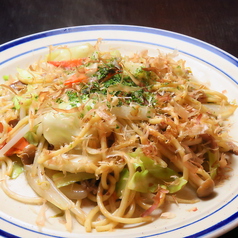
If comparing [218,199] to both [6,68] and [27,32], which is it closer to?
[6,68]

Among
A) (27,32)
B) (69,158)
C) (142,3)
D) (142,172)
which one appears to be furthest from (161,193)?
(142,3)

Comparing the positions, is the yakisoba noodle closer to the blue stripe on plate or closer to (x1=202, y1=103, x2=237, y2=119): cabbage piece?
(x1=202, y1=103, x2=237, y2=119): cabbage piece

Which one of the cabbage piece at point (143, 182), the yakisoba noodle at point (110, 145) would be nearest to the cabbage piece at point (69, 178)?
the yakisoba noodle at point (110, 145)

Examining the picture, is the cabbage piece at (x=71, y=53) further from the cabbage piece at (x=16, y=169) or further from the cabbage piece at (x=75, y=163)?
the cabbage piece at (x=75, y=163)

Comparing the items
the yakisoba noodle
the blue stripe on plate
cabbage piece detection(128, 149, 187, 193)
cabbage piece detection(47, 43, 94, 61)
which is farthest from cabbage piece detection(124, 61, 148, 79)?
the blue stripe on plate

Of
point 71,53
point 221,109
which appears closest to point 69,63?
point 71,53

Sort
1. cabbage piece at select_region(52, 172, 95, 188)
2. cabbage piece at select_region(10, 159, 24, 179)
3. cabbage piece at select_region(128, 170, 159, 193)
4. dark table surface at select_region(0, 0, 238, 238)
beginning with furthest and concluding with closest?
dark table surface at select_region(0, 0, 238, 238) < cabbage piece at select_region(10, 159, 24, 179) < cabbage piece at select_region(52, 172, 95, 188) < cabbage piece at select_region(128, 170, 159, 193)
